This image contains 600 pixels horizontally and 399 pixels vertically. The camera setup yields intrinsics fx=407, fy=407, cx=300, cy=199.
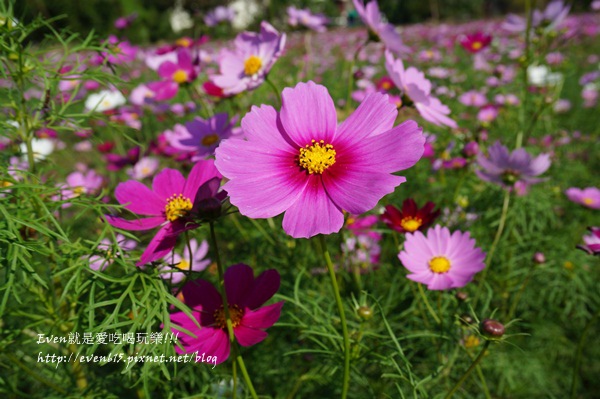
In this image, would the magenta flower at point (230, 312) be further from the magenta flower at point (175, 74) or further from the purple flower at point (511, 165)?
the magenta flower at point (175, 74)

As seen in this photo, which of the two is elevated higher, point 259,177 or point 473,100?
point 259,177

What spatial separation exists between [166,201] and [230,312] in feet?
0.68

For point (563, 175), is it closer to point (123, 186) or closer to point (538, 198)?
point (538, 198)

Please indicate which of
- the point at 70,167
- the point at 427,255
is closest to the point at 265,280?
the point at 427,255

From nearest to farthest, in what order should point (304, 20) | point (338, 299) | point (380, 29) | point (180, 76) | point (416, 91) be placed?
point (338, 299), point (416, 91), point (380, 29), point (180, 76), point (304, 20)

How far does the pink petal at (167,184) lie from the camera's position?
0.67 m

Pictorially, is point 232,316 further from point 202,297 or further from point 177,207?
point 177,207

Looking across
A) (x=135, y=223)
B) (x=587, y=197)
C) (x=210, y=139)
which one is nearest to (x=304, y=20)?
(x=210, y=139)

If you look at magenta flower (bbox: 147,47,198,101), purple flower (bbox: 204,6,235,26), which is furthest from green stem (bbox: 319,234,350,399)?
purple flower (bbox: 204,6,235,26)

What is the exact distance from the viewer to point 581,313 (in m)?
1.31

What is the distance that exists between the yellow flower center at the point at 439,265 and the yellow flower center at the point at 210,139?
63 centimetres

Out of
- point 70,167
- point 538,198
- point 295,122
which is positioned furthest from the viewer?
point 70,167

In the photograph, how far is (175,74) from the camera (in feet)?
4.58

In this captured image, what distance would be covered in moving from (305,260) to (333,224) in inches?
27.8
